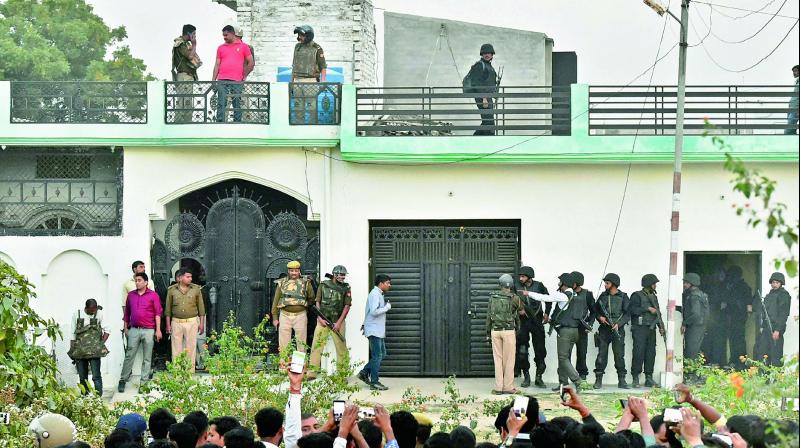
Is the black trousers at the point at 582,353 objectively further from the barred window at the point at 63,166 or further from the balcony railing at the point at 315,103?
the barred window at the point at 63,166

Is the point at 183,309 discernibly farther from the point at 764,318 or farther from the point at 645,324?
the point at 764,318

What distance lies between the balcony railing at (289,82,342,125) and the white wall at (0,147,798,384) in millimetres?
490

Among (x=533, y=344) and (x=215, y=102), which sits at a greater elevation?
(x=215, y=102)

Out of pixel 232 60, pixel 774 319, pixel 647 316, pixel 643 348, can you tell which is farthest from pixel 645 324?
pixel 232 60

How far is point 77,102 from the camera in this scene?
61.5ft

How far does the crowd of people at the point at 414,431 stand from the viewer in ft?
26.3

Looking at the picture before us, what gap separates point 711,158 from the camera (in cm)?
1808

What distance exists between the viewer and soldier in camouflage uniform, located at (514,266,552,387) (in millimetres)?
17797

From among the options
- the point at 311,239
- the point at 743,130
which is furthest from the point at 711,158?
the point at 311,239

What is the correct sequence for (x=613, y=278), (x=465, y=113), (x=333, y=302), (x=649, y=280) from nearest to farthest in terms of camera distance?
1. (x=613, y=278)
2. (x=649, y=280)
3. (x=333, y=302)
4. (x=465, y=113)

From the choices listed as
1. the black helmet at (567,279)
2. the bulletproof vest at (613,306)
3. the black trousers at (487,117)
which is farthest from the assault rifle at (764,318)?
the black trousers at (487,117)

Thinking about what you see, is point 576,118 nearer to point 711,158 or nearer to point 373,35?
point 711,158

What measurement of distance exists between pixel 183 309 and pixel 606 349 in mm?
5540

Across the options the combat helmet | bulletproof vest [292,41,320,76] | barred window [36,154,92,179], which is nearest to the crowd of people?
the combat helmet
